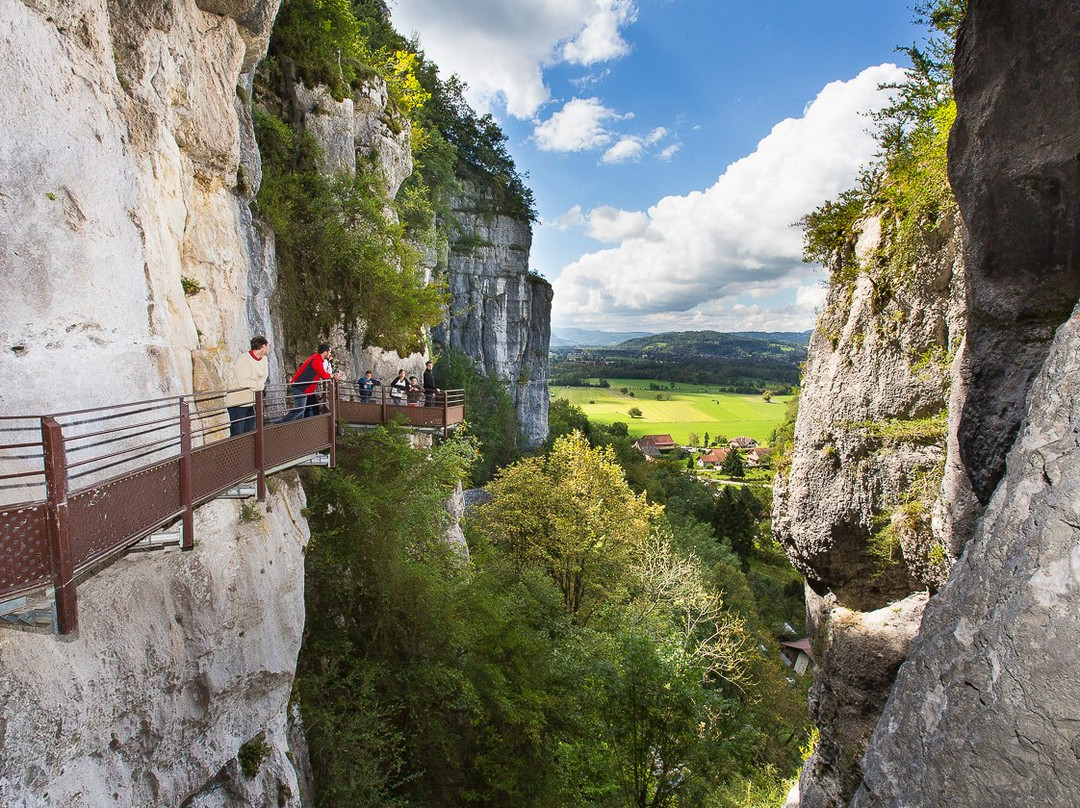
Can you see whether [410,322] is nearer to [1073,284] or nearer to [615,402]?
[1073,284]

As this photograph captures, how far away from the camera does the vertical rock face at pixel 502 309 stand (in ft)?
131

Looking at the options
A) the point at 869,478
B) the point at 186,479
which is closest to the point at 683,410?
the point at 869,478

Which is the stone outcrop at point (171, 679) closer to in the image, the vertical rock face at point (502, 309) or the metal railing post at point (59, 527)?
A: the metal railing post at point (59, 527)

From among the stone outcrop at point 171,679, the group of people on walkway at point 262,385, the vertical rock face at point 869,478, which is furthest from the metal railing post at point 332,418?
the vertical rock face at point 869,478

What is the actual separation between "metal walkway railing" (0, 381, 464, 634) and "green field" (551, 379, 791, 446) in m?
86.4

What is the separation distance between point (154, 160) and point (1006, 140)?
9.53 m

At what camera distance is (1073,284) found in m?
4.20

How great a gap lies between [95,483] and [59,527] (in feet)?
→ 1.30

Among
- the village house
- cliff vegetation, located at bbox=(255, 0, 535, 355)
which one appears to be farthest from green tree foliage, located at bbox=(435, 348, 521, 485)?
the village house

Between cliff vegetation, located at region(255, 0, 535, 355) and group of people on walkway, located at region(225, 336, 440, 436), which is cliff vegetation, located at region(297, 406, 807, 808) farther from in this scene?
cliff vegetation, located at region(255, 0, 535, 355)

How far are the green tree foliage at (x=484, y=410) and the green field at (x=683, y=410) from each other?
2125 inches

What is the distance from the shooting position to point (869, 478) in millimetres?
7469

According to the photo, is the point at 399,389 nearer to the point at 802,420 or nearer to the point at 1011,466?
the point at 802,420

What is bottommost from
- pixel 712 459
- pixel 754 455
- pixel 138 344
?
pixel 712 459
